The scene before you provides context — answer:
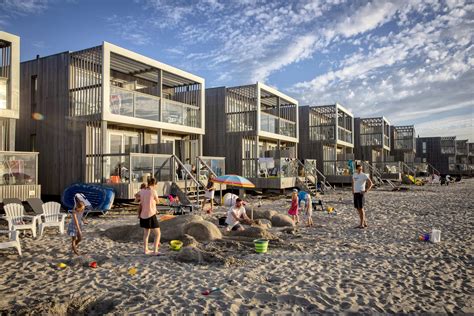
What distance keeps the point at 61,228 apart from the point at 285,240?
A: 5.65 meters

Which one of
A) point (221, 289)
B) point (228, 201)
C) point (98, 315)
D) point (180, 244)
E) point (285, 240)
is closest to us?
point (98, 315)

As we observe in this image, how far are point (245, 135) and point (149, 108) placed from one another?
7.48 m

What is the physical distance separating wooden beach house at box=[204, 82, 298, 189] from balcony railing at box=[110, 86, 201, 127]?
323cm

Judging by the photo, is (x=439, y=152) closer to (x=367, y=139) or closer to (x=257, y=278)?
(x=367, y=139)

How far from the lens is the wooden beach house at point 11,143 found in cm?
1284

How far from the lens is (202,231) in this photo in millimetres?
9062

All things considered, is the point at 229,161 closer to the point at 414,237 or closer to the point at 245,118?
the point at 245,118

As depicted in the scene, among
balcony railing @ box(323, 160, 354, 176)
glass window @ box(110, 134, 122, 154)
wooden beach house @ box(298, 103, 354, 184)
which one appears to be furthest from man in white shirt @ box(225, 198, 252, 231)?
balcony railing @ box(323, 160, 354, 176)

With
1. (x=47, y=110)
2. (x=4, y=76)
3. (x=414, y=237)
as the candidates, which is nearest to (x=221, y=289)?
(x=414, y=237)

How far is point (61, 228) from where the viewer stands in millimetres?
9750

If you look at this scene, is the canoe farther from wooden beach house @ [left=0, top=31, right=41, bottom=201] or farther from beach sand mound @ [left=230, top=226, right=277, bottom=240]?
beach sand mound @ [left=230, top=226, right=277, bottom=240]

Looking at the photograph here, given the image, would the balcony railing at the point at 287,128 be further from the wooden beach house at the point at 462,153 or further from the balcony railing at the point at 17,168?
the wooden beach house at the point at 462,153

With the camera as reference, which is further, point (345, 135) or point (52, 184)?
point (345, 135)

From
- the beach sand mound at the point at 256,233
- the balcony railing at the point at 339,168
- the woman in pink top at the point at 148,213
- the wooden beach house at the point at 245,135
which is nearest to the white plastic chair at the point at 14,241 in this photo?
the woman in pink top at the point at 148,213
